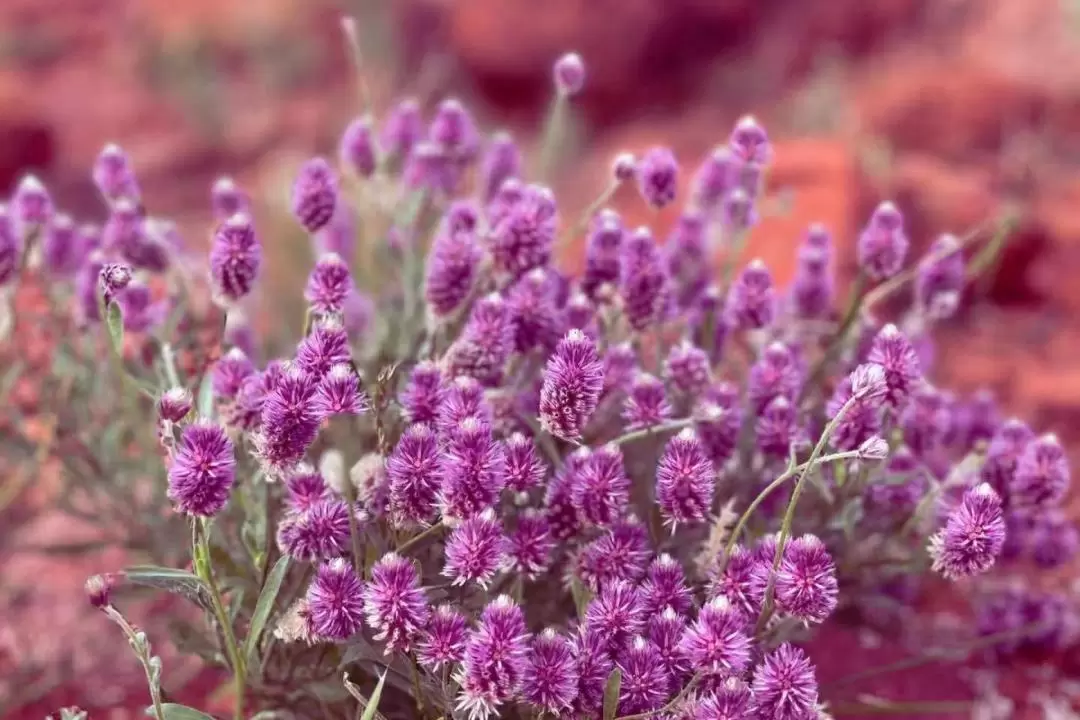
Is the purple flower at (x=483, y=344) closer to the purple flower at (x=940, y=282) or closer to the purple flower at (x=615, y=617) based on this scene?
the purple flower at (x=615, y=617)

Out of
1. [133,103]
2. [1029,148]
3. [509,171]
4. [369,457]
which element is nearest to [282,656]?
[369,457]

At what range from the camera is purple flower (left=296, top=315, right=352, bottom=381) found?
1.47 m

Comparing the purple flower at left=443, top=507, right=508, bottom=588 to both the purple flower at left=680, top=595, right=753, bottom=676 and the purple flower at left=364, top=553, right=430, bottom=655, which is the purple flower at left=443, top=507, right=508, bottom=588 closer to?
the purple flower at left=364, top=553, right=430, bottom=655

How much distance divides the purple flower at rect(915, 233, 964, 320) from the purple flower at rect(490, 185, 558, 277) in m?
0.73

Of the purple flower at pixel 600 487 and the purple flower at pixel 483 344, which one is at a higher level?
the purple flower at pixel 483 344

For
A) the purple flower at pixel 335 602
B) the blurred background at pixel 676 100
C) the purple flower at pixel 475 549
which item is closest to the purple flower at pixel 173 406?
the purple flower at pixel 335 602

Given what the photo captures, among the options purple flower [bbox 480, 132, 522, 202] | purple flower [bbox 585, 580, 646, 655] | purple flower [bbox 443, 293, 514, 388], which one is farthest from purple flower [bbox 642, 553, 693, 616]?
purple flower [bbox 480, 132, 522, 202]

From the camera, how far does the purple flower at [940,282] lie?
2.10 meters

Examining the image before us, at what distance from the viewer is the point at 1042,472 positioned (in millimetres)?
1800

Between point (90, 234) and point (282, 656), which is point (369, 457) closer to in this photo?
point (282, 656)

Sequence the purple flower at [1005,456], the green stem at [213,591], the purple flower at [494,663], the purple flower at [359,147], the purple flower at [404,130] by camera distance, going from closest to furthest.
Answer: the purple flower at [494,663]
the green stem at [213,591]
the purple flower at [1005,456]
the purple flower at [359,147]
the purple flower at [404,130]

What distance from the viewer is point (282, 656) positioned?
5.66ft

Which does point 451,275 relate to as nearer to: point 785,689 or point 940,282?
point 785,689

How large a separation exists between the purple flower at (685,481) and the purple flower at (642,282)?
359 mm
